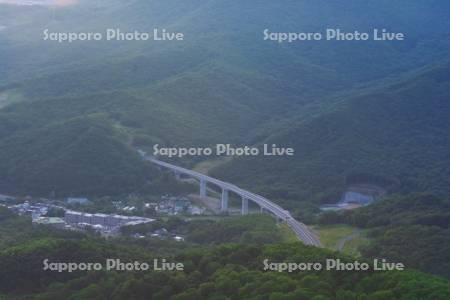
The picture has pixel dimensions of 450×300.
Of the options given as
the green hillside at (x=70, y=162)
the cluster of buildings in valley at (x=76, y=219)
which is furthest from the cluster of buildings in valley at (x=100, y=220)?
the green hillside at (x=70, y=162)

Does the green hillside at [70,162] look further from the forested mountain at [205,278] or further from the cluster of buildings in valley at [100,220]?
the forested mountain at [205,278]

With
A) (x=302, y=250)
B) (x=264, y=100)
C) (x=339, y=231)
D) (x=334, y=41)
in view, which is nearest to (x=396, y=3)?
(x=334, y=41)

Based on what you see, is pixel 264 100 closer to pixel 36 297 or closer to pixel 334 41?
pixel 334 41

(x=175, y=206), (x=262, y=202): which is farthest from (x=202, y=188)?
(x=262, y=202)

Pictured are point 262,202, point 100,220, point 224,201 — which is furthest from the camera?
point 224,201

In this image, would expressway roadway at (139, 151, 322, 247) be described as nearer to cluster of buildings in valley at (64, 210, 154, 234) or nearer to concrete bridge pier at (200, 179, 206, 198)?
concrete bridge pier at (200, 179, 206, 198)

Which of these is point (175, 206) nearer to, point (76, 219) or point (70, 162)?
point (76, 219)

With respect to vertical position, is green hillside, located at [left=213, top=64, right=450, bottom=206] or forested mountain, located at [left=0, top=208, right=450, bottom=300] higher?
green hillside, located at [left=213, top=64, right=450, bottom=206]

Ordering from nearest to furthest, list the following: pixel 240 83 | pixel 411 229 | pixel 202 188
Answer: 1. pixel 411 229
2. pixel 202 188
3. pixel 240 83

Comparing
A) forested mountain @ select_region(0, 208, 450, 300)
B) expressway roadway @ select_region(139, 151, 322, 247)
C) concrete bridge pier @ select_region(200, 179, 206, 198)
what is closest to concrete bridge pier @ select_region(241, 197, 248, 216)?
expressway roadway @ select_region(139, 151, 322, 247)
